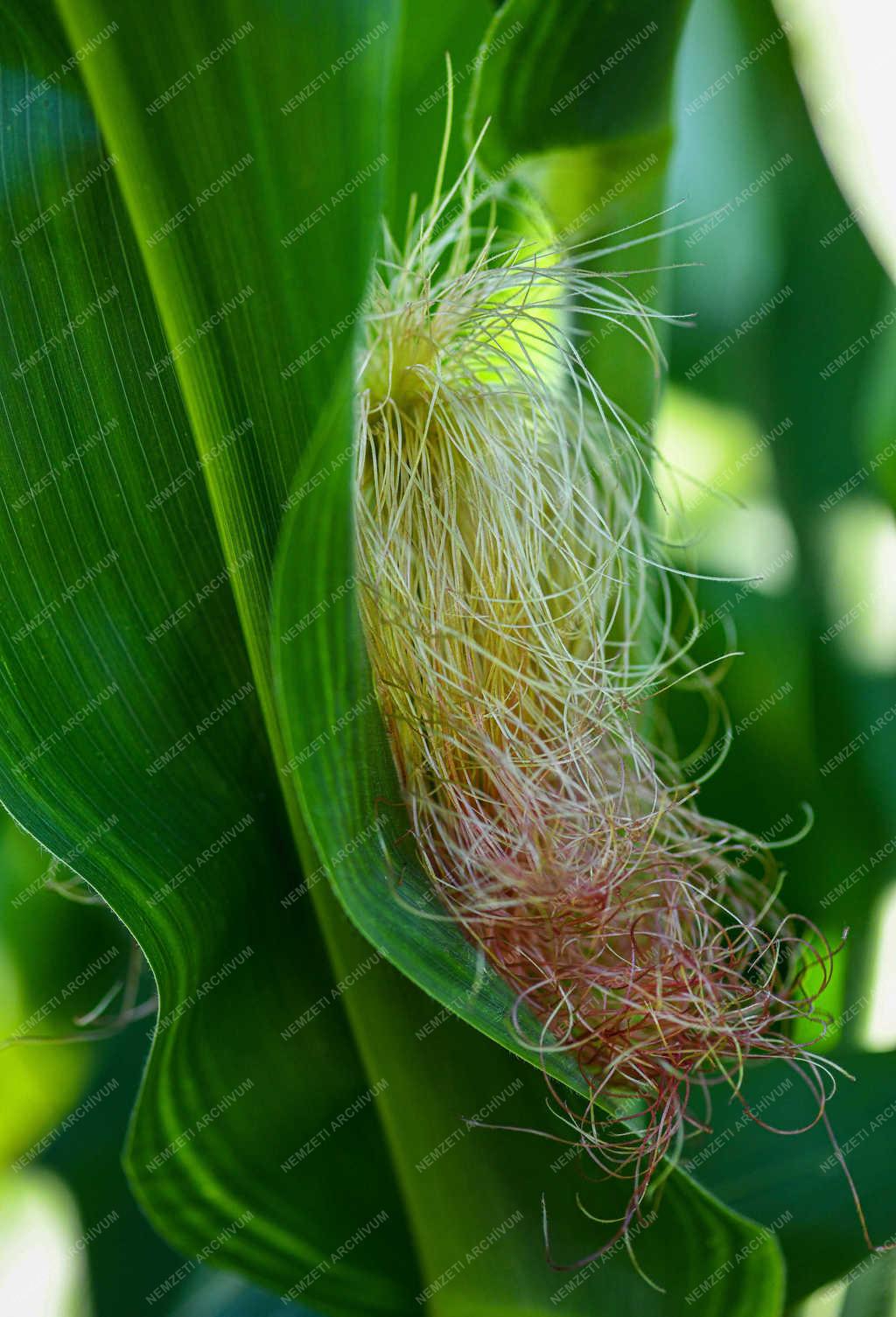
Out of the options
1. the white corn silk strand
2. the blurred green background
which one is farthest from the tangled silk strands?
the blurred green background

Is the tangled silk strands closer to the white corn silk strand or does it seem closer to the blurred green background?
the white corn silk strand

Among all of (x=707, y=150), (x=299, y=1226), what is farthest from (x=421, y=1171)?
(x=707, y=150)

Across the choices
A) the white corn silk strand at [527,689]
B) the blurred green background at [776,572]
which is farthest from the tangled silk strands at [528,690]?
the blurred green background at [776,572]

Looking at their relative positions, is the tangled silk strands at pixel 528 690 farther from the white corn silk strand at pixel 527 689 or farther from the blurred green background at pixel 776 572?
the blurred green background at pixel 776 572

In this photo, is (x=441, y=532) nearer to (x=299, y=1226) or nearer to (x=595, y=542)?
(x=595, y=542)

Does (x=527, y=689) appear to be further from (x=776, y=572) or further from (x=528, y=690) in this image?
(x=776, y=572)
